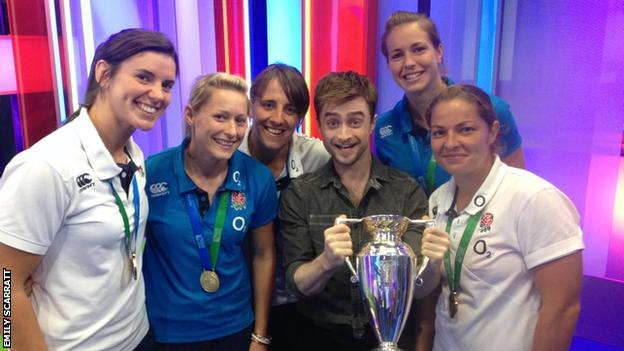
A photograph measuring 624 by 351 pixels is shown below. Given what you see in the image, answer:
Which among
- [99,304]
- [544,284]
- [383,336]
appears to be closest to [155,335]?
[99,304]

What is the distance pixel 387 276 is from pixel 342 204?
0.46 m

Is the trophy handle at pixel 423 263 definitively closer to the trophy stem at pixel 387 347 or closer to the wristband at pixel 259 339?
the trophy stem at pixel 387 347

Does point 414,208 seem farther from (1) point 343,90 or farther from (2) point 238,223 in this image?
(2) point 238,223

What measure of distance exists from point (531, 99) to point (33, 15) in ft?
9.53

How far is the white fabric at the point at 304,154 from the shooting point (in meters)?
2.03

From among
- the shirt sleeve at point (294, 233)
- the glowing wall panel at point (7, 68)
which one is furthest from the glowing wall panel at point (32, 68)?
the shirt sleeve at point (294, 233)

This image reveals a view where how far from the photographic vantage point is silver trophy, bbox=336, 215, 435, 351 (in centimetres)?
126

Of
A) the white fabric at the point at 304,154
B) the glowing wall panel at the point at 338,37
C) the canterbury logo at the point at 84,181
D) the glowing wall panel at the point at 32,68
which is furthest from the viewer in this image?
the glowing wall panel at the point at 338,37

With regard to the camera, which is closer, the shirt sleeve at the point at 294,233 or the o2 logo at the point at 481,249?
the o2 logo at the point at 481,249

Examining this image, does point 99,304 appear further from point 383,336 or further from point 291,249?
point 383,336

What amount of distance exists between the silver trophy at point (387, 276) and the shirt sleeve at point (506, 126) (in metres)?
0.87

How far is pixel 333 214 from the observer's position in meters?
1.67

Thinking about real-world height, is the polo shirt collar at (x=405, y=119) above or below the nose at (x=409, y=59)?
below

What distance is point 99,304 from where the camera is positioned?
1.37m
